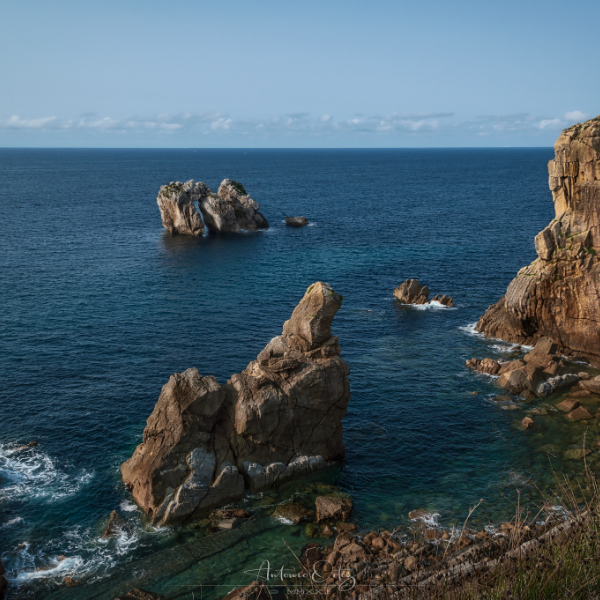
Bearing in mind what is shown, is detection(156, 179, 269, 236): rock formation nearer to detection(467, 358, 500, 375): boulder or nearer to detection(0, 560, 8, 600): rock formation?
detection(467, 358, 500, 375): boulder

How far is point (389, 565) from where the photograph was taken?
114 feet

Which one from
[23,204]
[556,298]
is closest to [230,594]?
[556,298]

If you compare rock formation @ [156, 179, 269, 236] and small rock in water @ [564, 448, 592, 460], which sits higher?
rock formation @ [156, 179, 269, 236]

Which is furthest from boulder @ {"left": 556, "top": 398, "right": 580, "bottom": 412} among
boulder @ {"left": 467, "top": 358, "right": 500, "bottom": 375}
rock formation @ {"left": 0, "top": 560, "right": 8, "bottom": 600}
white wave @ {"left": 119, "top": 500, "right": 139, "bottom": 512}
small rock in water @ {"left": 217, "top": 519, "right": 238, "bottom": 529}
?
rock formation @ {"left": 0, "top": 560, "right": 8, "bottom": 600}

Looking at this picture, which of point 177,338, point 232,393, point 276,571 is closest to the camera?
point 276,571

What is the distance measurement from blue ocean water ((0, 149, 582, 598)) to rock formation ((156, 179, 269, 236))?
5419 mm

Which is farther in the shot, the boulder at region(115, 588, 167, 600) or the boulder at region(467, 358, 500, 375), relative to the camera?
the boulder at region(467, 358, 500, 375)

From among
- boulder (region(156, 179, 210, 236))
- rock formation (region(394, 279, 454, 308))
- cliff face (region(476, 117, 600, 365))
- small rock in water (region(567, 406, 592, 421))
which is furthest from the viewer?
boulder (region(156, 179, 210, 236))

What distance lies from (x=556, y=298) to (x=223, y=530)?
49.9 m

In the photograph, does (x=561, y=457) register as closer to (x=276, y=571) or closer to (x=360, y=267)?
(x=276, y=571)

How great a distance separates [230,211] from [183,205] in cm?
1218

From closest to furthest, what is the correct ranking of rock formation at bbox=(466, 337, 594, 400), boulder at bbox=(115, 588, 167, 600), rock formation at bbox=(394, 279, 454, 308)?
1. boulder at bbox=(115, 588, 167, 600)
2. rock formation at bbox=(466, 337, 594, 400)
3. rock formation at bbox=(394, 279, 454, 308)

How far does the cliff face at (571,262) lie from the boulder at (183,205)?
91219mm

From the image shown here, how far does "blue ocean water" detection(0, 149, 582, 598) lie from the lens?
4212cm
